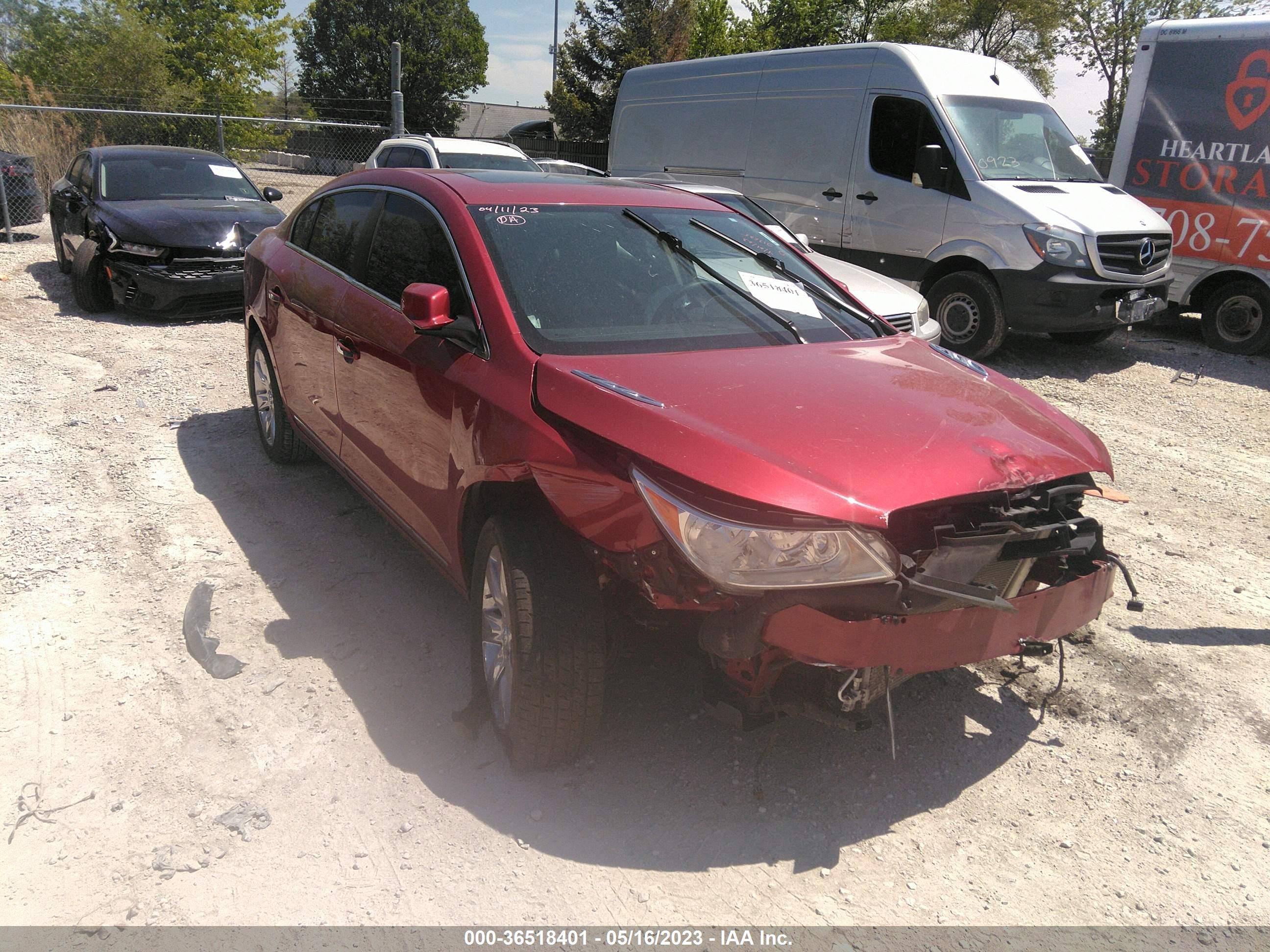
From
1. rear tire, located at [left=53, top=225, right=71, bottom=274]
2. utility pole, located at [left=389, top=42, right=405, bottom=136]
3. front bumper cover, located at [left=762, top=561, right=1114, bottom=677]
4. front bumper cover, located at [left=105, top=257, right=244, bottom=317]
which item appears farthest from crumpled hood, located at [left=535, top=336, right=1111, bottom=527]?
utility pole, located at [left=389, top=42, right=405, bottom=136]

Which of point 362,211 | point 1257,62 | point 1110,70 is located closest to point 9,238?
point 362,211

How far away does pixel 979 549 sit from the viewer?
2.61m

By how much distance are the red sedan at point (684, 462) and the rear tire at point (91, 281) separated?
22.1 ft

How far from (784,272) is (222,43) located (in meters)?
27.0

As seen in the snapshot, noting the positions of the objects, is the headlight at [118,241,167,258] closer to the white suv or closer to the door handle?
the white suv

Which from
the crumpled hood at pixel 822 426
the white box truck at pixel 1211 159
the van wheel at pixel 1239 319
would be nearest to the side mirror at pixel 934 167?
the white box truck at pixel 1211 159

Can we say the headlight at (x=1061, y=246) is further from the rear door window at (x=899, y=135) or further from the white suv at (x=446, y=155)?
the white suv at (x=446, y=155)

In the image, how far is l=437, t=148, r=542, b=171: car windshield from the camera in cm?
1144

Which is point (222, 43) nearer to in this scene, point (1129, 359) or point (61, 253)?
point (61, 253)

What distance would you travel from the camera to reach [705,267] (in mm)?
3816

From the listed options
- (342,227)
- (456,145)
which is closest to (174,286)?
(456,145)

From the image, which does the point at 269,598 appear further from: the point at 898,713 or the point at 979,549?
the point at 979,549

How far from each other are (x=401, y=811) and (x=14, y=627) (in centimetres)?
205

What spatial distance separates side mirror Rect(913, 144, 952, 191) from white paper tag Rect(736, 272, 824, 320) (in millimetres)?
5736
